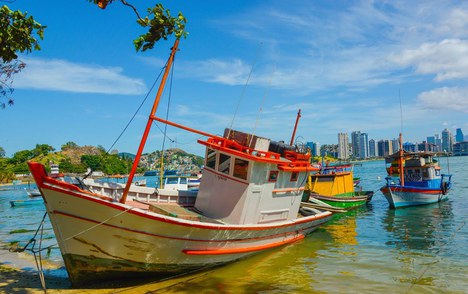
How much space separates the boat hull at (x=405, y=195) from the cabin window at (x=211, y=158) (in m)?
18.9

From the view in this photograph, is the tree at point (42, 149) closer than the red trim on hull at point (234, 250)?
No

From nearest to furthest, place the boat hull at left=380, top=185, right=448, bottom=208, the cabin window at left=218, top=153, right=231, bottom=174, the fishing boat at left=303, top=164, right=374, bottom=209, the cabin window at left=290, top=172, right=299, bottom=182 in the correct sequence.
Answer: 1. the cabin window at left=218, top=153, right=231, bottom=174
2. the cabin window at left=290, top=172, right=299, bottom=182
3. the fishing boat at left=303, top=164, right=374, bottom=209
4. the boat hull at left=380, top=185, right=448, bottom=208

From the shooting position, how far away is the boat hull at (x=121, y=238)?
27.8 feet

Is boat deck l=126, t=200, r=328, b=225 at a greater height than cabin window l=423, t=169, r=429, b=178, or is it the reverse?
cabin window l=423, t=169, r=429, b=178

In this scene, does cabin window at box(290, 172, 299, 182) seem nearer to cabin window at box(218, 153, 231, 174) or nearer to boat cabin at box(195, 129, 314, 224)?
boat cabin at box(195, 129, 314, 224)

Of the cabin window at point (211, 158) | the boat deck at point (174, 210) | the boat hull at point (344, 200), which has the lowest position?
the boat hull at point (344, 200)

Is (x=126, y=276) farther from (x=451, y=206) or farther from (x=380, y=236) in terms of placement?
(x=451, y=206)

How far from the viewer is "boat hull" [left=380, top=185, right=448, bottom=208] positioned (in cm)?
2689

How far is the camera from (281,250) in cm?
1398

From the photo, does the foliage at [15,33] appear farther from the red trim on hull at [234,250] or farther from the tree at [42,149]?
the tree at [42,149]

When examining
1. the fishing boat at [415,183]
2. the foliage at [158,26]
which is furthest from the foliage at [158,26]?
the fishing boat at [415,183]

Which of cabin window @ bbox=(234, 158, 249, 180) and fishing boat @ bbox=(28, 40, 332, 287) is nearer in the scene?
fishing boat @ bbox=(28, 40, 332, 287)

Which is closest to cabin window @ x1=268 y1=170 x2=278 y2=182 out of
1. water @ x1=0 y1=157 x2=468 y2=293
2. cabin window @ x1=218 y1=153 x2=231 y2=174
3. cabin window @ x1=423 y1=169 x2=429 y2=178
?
cabin window @ x1=218 y1=153 x2=231 y2=174

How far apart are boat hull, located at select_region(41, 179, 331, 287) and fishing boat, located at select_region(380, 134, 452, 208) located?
20.3 metres
